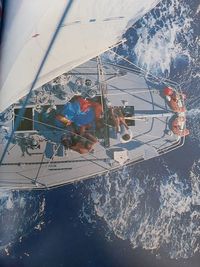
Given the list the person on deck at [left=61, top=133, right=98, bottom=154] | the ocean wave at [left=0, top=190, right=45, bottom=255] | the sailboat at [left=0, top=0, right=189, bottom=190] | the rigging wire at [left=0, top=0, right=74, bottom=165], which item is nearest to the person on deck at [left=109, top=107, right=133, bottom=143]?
the sailboat at [left=0, top=0, right=189, bottom=190]

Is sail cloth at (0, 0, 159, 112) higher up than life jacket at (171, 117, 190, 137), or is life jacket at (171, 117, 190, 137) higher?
sail cloth at (0, 0, 159, 112)

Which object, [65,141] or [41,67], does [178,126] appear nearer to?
[65,141]

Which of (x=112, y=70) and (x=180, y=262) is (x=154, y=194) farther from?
(x=112, y=70)

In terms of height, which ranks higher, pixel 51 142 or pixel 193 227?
pixel 51 142

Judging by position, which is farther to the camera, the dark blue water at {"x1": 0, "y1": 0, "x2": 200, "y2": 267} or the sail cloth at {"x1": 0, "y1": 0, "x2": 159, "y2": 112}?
the dark blue water at {"x1": 0, "y1": 0, "x2": 200, "y2": 267}

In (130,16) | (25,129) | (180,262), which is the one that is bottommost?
(180,262)

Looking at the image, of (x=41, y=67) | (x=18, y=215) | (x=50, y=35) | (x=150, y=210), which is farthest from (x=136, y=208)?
(x=50, y=35)

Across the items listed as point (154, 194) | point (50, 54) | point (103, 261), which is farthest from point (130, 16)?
point (103, 261)

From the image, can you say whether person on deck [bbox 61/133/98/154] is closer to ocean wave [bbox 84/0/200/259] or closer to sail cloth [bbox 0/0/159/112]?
ocean wave [bbox 84/0/200/259]
